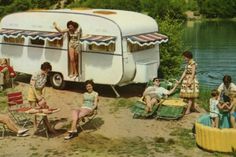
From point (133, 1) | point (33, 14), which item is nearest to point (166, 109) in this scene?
point (33, 14)

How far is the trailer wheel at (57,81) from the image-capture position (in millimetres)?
17328

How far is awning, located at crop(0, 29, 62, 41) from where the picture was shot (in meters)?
16.8

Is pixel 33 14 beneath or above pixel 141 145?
above

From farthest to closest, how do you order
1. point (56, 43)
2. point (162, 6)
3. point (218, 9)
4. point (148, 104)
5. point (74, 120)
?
point (218, 9)
point (162, 6)
point (56, 43)
point (148, 104)
point (74, 120)

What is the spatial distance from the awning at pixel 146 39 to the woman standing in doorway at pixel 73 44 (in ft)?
5.64

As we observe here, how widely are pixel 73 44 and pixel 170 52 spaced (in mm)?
5636

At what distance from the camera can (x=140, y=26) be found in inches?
654

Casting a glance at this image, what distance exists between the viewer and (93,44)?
16359 mm

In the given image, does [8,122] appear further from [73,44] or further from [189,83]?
[189,83]

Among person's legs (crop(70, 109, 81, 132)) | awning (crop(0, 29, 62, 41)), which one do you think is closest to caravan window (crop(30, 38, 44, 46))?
awning (crop(0, 29, 62, 41))

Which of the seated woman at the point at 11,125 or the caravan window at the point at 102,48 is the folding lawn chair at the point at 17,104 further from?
the caravan window at the point at 102,48

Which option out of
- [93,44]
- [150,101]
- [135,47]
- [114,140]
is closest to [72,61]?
[93,44]

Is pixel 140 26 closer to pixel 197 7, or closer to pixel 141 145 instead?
pixel 141 145

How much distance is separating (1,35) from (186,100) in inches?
288
